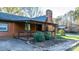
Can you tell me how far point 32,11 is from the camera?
3.50m

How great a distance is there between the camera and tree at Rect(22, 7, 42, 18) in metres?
3.47

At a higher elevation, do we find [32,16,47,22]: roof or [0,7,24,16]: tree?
[0,7,24,16]: tree

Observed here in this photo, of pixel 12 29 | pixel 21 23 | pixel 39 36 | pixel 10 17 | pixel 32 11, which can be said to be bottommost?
pixel 39 36

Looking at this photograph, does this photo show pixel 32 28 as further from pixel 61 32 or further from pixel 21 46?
pixel 61 32

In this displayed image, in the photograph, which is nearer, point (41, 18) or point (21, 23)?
point (21, 23)

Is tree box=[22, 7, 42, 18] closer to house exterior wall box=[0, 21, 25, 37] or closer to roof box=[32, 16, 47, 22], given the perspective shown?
roof box=[32, 16, 47, 22]

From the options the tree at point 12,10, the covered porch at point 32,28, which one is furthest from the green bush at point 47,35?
the tree at point 12,10

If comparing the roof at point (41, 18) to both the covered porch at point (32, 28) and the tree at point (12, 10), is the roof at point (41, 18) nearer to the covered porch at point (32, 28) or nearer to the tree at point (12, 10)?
the covered porch at point (32, 28)

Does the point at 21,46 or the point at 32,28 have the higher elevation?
the point at 32,28

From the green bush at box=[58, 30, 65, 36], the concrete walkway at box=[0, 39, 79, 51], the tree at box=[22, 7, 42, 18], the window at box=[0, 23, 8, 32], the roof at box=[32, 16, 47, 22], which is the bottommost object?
the concrete walkway at box=[0, 39, 79, 51]

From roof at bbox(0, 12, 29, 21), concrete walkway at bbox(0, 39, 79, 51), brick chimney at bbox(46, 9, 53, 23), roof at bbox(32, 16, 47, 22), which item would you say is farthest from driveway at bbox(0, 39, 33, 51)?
brick chimney at bbox(46, 9, 53, 23)

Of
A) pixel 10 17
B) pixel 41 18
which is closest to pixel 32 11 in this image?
pixel 41 18

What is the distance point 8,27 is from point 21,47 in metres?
0.42
